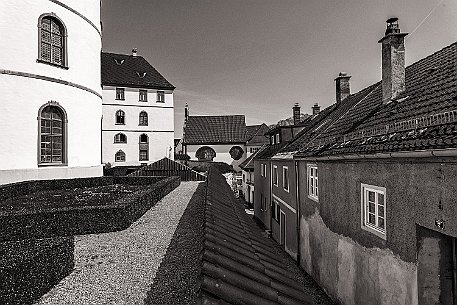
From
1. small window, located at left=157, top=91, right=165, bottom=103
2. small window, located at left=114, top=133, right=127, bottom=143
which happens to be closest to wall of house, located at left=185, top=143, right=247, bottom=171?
small window, located at left=157, top=91, right=165, bottom=103

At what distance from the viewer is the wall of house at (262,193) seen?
21867 mm

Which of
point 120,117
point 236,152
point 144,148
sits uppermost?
→ point 120,117

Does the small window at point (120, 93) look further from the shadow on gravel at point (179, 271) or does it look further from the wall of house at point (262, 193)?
the shadow on gravel at point (179, 271)

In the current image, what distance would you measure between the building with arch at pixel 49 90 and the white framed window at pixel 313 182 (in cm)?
1195

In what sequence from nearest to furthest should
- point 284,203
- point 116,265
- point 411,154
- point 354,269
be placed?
1. point 116,265
2. point 411,154
3. point 354,269
4. point 284,203

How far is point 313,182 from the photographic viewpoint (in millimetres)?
12469

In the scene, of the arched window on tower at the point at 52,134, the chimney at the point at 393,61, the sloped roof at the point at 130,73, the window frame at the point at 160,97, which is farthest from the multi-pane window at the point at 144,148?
the chimney at the point at 393,61

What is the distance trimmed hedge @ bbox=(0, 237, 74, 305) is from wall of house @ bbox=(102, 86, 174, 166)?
118 ft

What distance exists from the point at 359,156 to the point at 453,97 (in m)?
2.41

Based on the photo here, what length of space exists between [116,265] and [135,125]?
1456 inches

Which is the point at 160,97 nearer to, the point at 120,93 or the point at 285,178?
the point at 120,93

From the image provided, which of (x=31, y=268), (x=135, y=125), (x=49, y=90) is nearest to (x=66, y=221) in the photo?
(x=31, y=268)

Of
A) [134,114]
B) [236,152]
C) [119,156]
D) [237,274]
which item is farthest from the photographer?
[236,152]

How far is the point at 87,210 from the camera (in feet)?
27.1
